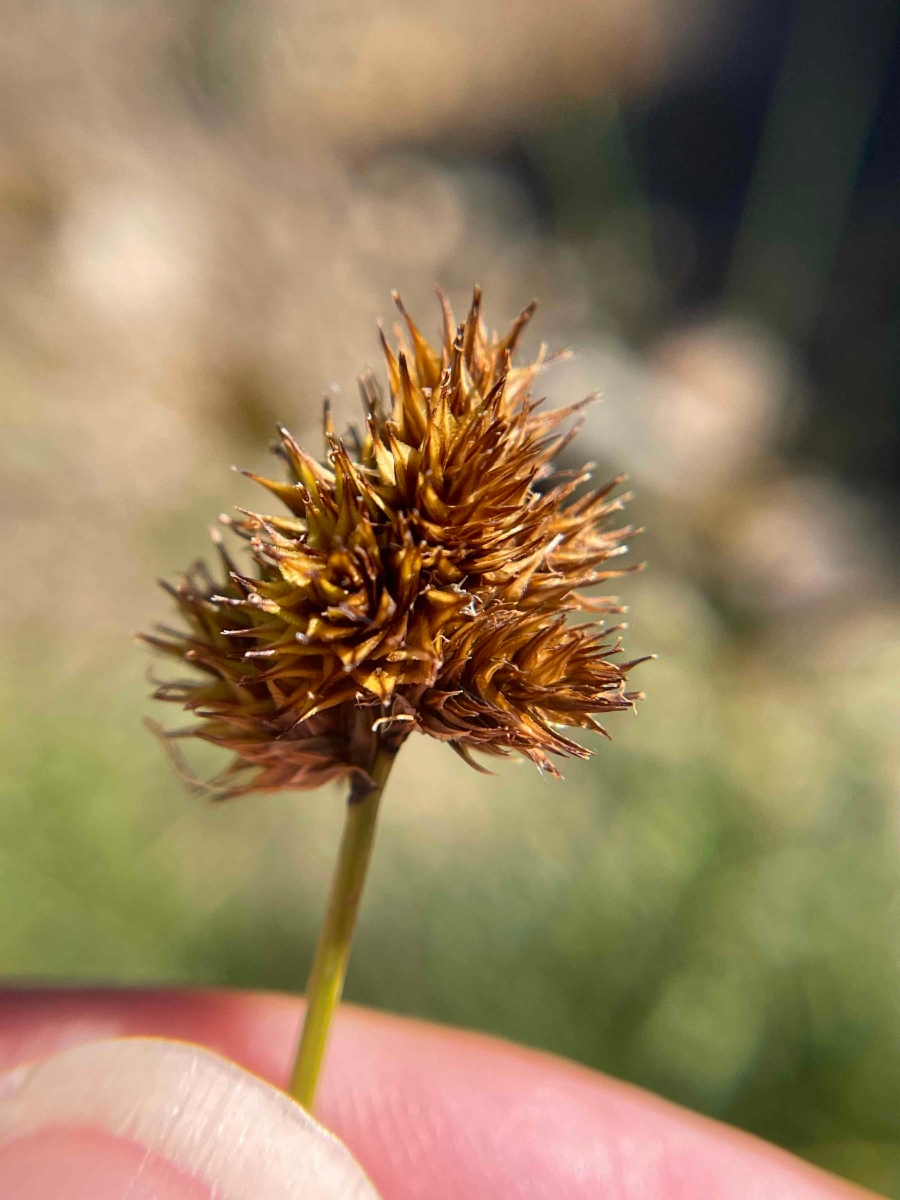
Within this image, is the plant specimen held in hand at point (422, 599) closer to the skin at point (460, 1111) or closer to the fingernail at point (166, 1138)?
the fingernail at point (166, 1138)

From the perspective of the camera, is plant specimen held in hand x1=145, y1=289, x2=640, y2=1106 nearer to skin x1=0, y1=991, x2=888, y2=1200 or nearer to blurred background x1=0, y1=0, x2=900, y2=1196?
blurred background x1=0, y1=0, x2=900, y2=1196

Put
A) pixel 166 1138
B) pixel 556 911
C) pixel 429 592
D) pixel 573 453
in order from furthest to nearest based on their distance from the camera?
pixel 573 453, pixel 556 911, pixel 166 1138, pixel 429 592

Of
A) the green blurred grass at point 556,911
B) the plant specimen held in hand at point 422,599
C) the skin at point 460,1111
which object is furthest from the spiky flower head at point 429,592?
the green blurred grass at point 556,911

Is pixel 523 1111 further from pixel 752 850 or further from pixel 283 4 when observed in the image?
pixel 283 4

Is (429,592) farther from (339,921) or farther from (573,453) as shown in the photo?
(573,453)

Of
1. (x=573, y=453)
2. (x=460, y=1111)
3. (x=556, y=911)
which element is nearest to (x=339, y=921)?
(x=460, y=1111)

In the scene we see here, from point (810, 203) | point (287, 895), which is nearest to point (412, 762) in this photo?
point (287, 895)
